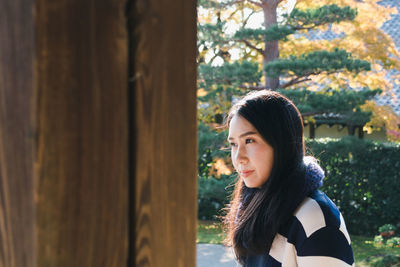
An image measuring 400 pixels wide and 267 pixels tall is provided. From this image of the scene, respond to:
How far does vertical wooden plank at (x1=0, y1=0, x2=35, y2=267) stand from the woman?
44.7 inches

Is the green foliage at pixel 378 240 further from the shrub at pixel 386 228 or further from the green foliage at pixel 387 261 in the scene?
the green foliage at pixel 387 261

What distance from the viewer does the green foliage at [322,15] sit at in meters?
6.82

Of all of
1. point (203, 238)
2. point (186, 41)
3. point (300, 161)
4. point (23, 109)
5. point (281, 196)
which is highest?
point (186, 41)

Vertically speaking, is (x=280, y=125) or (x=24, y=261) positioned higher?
(x=280, y=125)

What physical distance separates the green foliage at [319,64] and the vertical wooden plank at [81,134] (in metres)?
6.57

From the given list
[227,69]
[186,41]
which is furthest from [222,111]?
[186,41]

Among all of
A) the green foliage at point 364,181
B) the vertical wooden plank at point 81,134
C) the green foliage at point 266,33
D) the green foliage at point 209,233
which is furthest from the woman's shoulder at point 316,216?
the green foliage at point 364,181

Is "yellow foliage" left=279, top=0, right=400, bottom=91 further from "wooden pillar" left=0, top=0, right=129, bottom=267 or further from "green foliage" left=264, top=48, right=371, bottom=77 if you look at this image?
"wooden pillar" left=0, top=0, right=129, bottom=267

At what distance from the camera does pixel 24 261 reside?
0.66 m

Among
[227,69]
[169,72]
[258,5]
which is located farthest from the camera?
[258,5]

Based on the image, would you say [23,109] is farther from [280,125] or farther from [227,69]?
[227,69]

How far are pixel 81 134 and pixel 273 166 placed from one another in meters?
1.29

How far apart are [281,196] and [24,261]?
124 cm

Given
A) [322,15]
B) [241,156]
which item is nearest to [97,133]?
[241,156]
